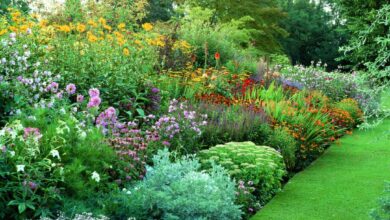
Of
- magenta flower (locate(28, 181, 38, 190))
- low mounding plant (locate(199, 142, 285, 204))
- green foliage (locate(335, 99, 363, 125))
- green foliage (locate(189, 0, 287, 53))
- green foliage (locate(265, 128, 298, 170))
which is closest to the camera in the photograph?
magenta flower (locate(28, 181, 38, 190))

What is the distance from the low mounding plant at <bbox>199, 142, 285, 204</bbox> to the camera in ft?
20.2

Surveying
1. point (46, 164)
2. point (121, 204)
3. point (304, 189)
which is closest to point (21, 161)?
point (46, 164)

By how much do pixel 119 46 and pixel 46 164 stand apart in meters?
4.75

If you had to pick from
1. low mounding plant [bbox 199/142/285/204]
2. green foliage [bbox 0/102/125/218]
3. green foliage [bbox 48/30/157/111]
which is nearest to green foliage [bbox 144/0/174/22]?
green foliage [bbox 48/30/157/111]

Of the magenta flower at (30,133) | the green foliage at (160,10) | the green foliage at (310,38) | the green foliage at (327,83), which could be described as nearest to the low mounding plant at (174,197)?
the magenta flower at (30,133)

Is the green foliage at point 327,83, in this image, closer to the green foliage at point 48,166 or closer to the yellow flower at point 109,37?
the yellow flower at point 109,37

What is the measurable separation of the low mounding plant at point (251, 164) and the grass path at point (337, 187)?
0.59 ft

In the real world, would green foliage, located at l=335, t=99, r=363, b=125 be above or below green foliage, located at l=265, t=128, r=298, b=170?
below

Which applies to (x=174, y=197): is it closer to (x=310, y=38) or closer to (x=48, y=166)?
(x=48, y=166)

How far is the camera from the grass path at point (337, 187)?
19.4 feet

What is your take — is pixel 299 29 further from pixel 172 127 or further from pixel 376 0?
pixel 172 127

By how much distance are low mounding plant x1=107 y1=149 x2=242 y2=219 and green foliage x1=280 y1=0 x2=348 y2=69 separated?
34.6m

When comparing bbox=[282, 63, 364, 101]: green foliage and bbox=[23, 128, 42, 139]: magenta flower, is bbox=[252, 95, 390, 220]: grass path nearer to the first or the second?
bbox=[23, 128, 42, 139]: magenta flower

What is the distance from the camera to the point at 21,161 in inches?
157
